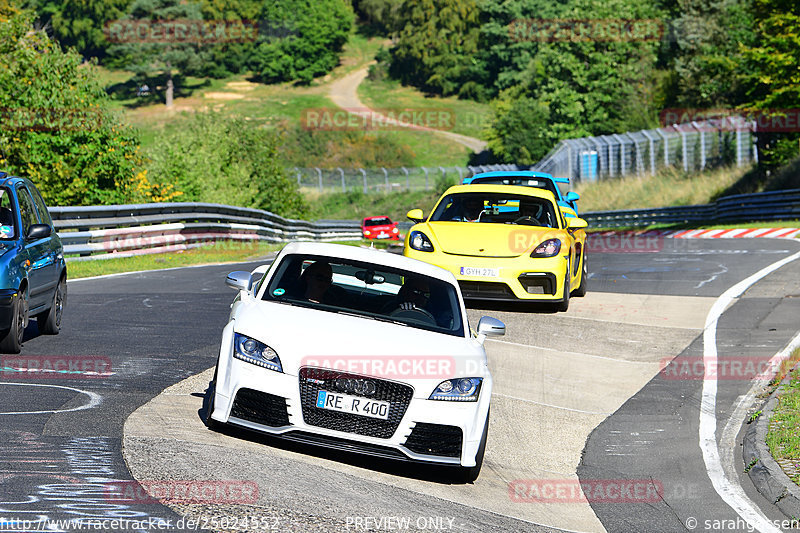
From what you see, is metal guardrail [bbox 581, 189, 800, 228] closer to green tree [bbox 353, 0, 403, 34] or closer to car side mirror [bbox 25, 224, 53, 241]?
car side mirror [bbox 25, 224, 53, 241]

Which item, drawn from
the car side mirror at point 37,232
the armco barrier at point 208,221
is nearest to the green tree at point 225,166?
the armco barrier at point 208,221

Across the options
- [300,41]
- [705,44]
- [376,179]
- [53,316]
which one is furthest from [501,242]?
[300,41]

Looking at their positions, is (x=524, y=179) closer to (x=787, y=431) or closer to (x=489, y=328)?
(x=787, y=431)

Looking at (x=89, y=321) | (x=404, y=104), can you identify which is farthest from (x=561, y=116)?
(x=89, y=321)

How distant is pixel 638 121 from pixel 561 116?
10697mm

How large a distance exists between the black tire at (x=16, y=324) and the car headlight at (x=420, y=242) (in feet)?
17.8

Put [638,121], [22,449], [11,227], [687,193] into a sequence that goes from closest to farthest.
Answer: [22,449]
[11,227]
[687,193]
[638,121]

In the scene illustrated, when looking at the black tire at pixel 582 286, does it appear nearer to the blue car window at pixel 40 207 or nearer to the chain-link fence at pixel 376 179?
the blue car window at pixel 40 207

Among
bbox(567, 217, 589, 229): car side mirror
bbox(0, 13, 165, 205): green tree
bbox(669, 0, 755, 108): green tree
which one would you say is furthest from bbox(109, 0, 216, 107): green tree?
bbox(567, 217, 589, 229): car side mirror

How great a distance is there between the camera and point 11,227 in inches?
402

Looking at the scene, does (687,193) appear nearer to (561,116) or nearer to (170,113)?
(561,116)

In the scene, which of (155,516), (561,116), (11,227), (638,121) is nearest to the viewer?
(155,516)

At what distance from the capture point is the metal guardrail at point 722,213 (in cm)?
3566

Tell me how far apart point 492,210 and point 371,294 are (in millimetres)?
6525
